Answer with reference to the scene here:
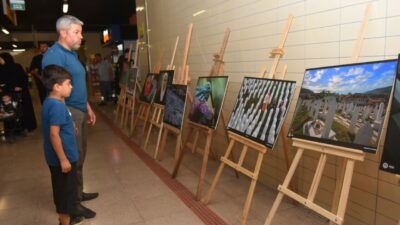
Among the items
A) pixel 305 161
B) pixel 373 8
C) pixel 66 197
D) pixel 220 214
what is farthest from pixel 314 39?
pixel 66 197

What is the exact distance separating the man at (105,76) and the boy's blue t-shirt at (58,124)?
780 centimetres

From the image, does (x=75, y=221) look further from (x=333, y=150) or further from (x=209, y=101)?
(x=333, y=150)

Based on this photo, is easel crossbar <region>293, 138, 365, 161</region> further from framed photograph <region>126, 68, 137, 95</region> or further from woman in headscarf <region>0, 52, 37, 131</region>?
woman in headscarf <region>0, 52, 37, 131</region>

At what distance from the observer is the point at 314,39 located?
8.38 feet

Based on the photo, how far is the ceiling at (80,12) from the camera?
465 inches

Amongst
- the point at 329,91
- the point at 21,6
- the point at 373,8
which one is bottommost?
the point at 329,91

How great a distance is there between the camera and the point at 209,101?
3104mm

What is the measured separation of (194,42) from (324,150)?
9.98 feet

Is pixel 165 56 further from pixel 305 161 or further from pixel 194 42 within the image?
pixel 305 161

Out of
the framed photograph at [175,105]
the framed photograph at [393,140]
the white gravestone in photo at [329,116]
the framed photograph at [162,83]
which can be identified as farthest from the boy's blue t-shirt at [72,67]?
the framed photograph at [393,140]

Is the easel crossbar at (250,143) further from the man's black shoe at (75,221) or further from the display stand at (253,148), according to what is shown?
the man's black shoe at (75,221)

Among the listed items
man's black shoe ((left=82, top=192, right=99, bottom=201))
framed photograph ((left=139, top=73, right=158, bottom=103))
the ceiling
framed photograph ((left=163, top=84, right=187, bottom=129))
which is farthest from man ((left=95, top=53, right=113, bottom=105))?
man's black shoe ((left=82, top=192, right=99, bottom=201))

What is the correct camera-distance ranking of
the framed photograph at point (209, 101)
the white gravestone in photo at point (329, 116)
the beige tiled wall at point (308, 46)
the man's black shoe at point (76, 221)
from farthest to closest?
the framed photograph at point (209, 101) → the man's black shoe at point (76, 221) → the beige tiled wall at point (308, 46) → the white gravestone in photo at point (329, 116)

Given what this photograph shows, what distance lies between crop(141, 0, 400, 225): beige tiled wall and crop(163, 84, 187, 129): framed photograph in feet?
1.84
